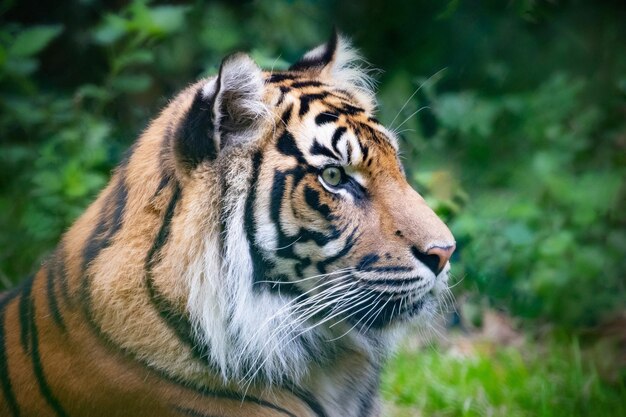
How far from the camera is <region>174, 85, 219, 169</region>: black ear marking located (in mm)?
2193

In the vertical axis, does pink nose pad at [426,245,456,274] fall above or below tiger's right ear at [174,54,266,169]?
below

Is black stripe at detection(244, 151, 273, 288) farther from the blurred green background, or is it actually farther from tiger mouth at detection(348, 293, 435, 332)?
the blurred green background

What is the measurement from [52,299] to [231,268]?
1.94ft

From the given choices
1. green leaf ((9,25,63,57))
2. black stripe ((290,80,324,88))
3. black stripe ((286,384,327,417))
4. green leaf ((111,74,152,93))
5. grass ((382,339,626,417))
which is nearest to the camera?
black stripe ((286,384,327,417))

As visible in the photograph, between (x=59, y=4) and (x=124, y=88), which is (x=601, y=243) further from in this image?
(x=59, y=4)

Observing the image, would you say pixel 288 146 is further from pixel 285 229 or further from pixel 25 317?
pixel 25 317

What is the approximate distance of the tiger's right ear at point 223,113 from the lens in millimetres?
2188

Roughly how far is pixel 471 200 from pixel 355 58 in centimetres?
160

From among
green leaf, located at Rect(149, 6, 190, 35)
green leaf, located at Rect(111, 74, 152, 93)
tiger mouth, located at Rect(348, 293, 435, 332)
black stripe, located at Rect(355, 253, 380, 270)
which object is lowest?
tiger mouth, located at Rect(348, 293, 435, 332)

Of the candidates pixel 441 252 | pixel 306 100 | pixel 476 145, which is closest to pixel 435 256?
pixel 441 252

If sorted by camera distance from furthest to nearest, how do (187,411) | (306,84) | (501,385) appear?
1. (501,385)
2. (306,84)
3. (187,411)

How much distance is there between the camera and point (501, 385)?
3467mm

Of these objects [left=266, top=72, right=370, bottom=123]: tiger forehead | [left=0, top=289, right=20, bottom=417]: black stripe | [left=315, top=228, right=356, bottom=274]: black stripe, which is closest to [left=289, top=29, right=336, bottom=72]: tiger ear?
[left=266, top=72, right=370, bottom=123]: tiger forehead

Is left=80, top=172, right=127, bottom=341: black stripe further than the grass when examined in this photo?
No
